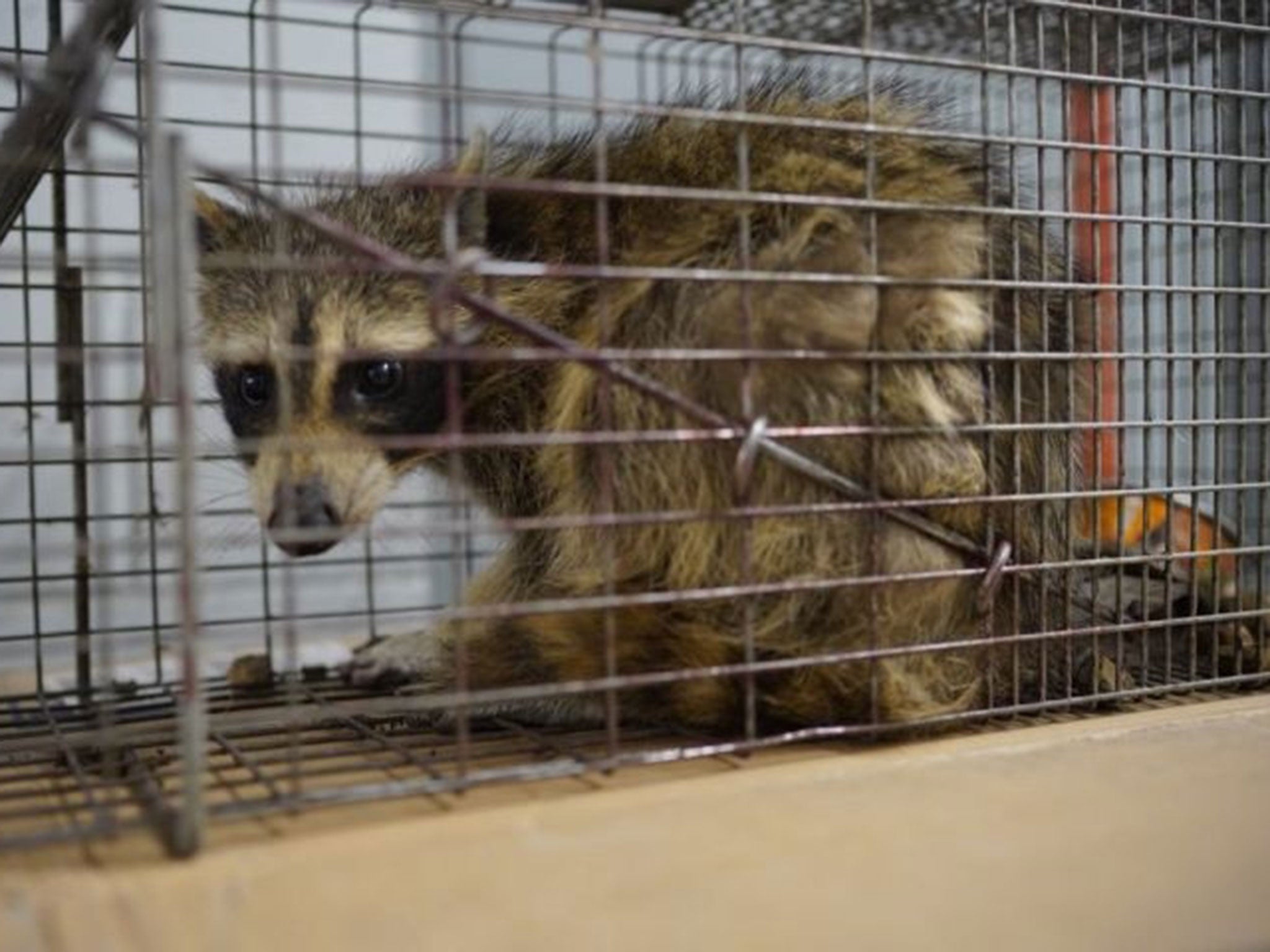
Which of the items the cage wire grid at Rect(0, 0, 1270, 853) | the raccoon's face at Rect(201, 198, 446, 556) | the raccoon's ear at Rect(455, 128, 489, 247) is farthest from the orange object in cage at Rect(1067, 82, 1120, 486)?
the raccoon's face at Rect(201, 198, 446, 556)

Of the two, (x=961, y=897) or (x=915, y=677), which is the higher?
(x=915, y=677)

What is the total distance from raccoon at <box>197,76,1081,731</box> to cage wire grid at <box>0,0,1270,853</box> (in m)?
0.03

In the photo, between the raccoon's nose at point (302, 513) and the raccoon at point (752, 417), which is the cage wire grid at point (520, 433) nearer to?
the raccoon at point (752, 417)

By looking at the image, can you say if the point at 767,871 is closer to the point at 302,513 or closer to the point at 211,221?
the point at 302,513

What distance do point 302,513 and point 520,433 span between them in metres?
0.38

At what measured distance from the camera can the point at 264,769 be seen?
5.87ft

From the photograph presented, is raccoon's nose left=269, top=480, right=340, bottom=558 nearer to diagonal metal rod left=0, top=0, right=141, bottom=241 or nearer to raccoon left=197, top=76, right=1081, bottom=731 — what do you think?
raccoon left=197, top=76, right=1081, bottom=731

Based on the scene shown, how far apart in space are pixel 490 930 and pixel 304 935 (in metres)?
0.18

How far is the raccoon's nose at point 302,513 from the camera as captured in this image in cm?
192

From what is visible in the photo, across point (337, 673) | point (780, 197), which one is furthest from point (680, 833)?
point (337, 673)

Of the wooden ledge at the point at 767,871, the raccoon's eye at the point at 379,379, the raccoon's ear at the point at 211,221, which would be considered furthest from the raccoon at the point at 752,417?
the raccoon's ear at the point at 211,221

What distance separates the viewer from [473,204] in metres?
2.19

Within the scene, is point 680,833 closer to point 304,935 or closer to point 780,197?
point 304,935

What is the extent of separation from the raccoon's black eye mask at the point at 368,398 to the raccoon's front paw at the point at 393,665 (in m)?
0.50
